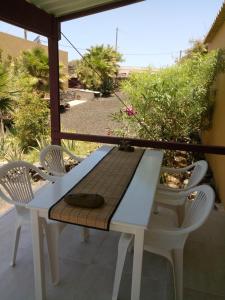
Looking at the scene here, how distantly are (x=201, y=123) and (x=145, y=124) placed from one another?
3.56 feet

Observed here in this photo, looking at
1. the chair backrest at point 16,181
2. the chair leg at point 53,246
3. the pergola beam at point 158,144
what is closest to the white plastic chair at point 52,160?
the chair backrest at point 16,181

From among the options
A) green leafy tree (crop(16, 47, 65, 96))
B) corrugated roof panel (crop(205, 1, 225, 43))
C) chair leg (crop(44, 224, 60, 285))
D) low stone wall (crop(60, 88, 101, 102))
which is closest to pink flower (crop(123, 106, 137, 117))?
corrugated roof panel (crop(205, 1, 225, 43))

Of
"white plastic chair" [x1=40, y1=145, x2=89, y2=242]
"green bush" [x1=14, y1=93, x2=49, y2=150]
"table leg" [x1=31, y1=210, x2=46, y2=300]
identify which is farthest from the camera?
"green bush" [x1=14, y1=93, x2=49, y2=150]

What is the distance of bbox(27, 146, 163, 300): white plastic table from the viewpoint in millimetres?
1385

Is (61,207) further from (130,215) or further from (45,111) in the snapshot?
(45,111)

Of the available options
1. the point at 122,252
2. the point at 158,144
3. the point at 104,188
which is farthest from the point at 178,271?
the point at 158,144

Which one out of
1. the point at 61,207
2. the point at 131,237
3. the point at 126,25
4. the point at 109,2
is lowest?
the point at 131,237

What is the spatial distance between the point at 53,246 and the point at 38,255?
21cm

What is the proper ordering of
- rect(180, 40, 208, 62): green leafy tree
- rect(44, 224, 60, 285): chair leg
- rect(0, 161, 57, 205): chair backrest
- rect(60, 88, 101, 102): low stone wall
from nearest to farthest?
rect(44, 224, 60, 285): chair leg → rect(0, 161, 57, 205): chair backrest → rect(180, 40, 208, 62): green leafy tree → rect(60, 88, 101, 102): low stone wall

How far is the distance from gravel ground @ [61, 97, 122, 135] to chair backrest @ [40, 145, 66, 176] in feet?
11.8

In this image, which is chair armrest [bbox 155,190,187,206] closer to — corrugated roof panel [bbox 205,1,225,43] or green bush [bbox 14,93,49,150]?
corrugated roof panel [bbox 205,1,225,43]

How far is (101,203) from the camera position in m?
1.54

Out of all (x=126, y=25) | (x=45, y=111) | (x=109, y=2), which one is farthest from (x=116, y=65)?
(x=109, y=2)

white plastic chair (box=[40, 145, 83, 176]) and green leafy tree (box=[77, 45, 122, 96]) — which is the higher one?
green leafy tree (box=[77, 45, 122, 96])
